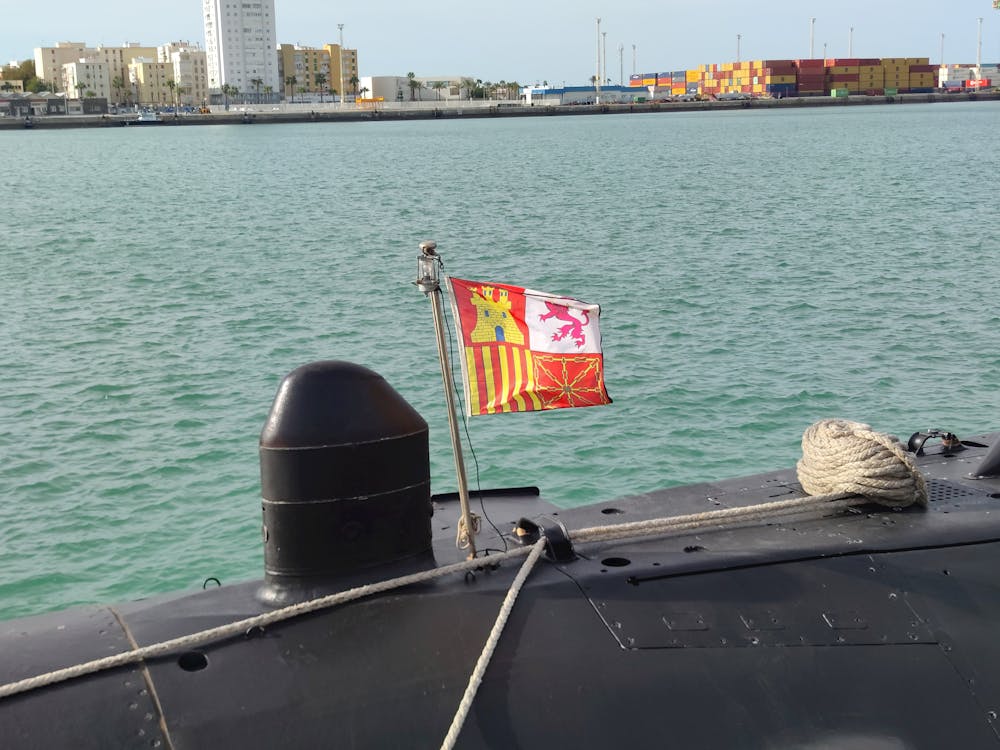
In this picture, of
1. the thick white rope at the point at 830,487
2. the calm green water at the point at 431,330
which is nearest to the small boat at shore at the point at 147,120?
the calm green water at the point at 431,330

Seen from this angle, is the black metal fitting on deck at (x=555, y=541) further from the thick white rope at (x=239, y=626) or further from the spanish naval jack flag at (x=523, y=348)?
the spanish naval jack flag at (x=523, y=348)

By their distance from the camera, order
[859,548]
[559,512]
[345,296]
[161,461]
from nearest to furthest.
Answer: [859,548], [559,512], [161,461], [345,296]

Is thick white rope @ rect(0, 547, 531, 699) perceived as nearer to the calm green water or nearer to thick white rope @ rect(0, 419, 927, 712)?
thick white rope @ rect(0, 419, 927, 712)

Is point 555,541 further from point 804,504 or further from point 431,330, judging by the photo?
point 431,330

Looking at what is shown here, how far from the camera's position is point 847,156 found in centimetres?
7900

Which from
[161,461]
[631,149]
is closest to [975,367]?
[161,461]

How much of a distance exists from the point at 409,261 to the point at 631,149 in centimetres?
6755

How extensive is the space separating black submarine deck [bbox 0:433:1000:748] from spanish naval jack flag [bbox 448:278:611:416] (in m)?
0.79

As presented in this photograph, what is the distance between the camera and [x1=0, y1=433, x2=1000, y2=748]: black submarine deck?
476 centimetres

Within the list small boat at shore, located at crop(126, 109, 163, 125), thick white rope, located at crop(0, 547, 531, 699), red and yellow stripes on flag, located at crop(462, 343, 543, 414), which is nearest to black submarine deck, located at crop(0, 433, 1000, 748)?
thick white rope, located at crop(0, 547, 531, 699)

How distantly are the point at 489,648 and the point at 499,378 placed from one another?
143 centimetres

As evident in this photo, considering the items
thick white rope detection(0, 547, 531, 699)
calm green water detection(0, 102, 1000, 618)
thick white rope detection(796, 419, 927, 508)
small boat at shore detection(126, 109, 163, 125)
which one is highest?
small boat at shore detection(126, 109, 163, 125)

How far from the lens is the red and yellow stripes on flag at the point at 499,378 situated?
5836 millimetres

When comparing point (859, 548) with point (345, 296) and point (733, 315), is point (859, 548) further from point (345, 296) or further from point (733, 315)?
point (345, 296)
